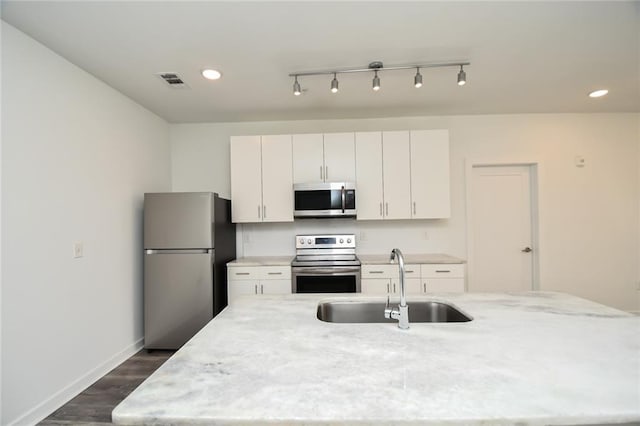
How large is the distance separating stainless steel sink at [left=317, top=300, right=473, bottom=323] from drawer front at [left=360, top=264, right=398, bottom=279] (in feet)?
4.50

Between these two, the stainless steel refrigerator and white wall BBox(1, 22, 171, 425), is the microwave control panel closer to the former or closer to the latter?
the stainless steel refrigerator

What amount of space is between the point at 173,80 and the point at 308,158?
57.8 inches

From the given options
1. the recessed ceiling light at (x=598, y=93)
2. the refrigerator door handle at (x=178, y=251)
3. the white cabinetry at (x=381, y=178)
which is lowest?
the refrigerator door handle at (x=178, y=251)

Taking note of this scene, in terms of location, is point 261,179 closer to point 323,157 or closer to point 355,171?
point 323,157

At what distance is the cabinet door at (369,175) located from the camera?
3.34 meters

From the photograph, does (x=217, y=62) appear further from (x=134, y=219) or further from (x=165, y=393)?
(x=165, y=393)

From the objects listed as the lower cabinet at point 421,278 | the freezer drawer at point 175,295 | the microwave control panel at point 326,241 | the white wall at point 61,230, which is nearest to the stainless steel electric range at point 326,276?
the lower cabinet at point 421,278

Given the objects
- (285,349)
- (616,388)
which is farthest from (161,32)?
(616,388)

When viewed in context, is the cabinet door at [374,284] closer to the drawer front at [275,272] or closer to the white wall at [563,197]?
the white wall at [563,197]

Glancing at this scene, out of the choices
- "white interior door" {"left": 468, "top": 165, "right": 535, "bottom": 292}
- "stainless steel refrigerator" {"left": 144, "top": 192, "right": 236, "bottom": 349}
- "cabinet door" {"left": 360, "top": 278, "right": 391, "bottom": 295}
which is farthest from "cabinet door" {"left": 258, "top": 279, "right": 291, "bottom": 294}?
"white interior door" {"left": 468, "top": 165, "right": 535, "bottom": 292}

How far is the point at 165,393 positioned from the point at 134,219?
264 cm

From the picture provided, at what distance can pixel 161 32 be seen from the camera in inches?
75.7

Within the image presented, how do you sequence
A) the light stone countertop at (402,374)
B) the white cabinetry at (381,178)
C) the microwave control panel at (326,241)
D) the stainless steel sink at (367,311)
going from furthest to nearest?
1. the microwave control panel at (326,241)
2. the white cabinetry at (381,178)
3. the stainless steel sink at (367,311)
4. the light stone countertop at (402,374)

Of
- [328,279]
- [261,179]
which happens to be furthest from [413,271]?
[261,179]
